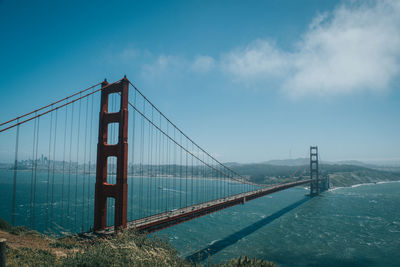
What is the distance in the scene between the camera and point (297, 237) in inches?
1084

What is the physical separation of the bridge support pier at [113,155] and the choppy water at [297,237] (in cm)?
710

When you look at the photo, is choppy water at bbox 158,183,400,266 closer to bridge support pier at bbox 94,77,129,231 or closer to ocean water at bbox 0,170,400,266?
ocean water at bbox 0,170,400,266

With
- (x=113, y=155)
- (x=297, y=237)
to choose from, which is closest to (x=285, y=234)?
(x=297, y=237)

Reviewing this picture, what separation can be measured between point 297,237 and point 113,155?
24573mm

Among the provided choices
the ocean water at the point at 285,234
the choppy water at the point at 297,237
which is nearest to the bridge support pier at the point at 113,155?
the ocean water at the point at 285,234

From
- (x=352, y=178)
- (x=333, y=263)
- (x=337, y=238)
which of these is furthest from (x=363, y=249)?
(x=352, y=178)

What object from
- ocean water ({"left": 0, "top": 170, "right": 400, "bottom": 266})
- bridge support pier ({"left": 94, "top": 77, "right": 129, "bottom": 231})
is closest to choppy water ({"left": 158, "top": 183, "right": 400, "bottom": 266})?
ocean water ({"left": 0, "top": 170, "right": 400, "bottom": 266})

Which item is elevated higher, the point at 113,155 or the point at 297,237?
the point at 113,155

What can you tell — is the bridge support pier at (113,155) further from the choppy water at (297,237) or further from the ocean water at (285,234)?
the choppy water at (297,237)

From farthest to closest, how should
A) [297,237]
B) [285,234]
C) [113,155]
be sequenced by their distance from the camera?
[285,234] < [297,237] < [113,155]

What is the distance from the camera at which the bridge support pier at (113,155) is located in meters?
13.5

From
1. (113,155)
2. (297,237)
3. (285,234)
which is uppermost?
(113,155)

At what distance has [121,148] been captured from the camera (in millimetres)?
13641

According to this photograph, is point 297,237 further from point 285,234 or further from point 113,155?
point 113,155
